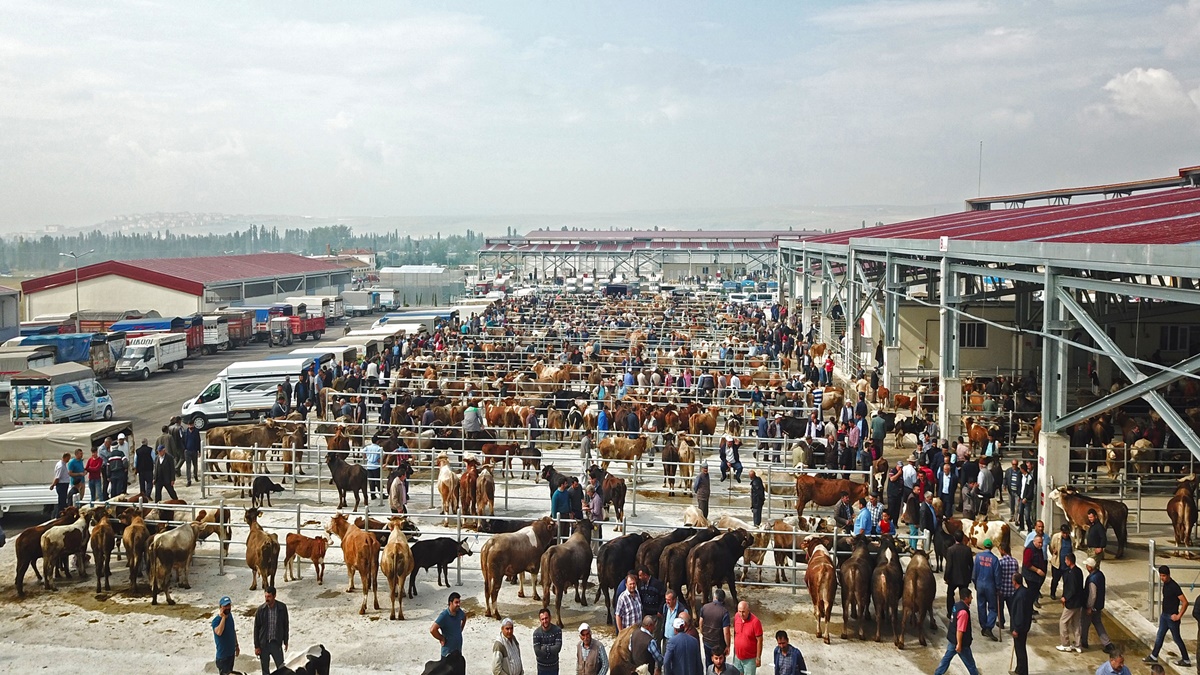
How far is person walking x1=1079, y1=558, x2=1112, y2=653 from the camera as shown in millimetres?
11133

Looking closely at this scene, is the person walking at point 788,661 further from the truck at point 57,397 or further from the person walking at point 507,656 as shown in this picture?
the truck at point 57,397

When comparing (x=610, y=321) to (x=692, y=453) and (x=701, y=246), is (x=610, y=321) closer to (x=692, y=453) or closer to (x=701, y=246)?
(x=692, y=453)

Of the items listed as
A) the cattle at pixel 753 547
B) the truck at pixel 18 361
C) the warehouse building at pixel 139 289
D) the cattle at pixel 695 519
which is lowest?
the cattle at pixel 753 547

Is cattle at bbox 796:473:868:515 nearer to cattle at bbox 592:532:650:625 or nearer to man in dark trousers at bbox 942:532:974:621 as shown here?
man in dark trousers at bbox 942:532:974:621


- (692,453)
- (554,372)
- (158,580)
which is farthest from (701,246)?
(158,580)

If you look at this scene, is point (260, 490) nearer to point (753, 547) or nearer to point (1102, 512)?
point (753, 547)

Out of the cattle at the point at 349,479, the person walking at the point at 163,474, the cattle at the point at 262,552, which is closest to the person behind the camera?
the cattle at the point at 262,552

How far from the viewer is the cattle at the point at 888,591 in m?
11.7

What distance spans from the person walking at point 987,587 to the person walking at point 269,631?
780cm

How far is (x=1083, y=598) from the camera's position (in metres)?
11.2

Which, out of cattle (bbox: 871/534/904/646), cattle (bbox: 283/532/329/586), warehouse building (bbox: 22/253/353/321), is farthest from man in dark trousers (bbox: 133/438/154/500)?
warehouse building (bbox: 22/253/353/321)

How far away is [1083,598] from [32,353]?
1315 inches

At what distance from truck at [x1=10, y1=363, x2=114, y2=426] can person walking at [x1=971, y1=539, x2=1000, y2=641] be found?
79.6 ft

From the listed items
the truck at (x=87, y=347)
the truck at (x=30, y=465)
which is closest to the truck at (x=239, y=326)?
the truck at (x=87, y=347)
